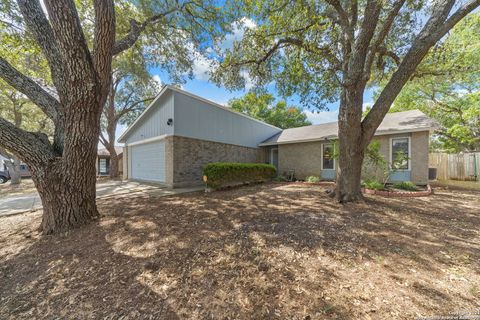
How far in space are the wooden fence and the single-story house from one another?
2783mm

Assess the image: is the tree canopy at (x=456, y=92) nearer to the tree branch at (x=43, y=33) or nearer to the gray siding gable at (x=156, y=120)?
the gray siding gable at (x=156, y=120)

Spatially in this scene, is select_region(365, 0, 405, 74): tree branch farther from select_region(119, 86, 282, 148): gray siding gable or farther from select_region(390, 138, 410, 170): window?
select_region(119, 86, 282, 148): gray siding gable

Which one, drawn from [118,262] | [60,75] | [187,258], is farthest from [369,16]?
[118,262]

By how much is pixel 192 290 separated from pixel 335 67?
23.3 feet

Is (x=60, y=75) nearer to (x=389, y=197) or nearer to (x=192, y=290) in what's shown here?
(x=192, y=290)

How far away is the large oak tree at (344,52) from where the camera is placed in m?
4.94

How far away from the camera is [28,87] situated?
11.9 feet

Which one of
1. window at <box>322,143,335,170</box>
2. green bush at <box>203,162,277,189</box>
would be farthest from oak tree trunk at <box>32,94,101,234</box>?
window at <box>322,143,335,170</box>

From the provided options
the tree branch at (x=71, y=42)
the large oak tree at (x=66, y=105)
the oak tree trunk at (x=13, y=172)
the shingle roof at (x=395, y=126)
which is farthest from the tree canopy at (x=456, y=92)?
the oak tree trunk at (x=13, y=172)

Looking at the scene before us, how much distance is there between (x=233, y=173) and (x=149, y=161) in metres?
5.46

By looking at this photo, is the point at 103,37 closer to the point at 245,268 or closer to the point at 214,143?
the point at 245,268

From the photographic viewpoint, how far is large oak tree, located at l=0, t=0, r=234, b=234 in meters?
3.41

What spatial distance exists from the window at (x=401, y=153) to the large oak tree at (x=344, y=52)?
3.59 m

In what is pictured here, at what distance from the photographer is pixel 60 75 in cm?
370
